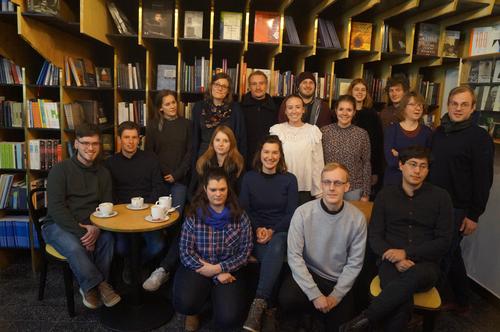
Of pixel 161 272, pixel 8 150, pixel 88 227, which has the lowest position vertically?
pixel 161 272

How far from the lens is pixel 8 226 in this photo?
302 centimetres

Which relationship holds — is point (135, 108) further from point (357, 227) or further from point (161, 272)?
point (357, 227)

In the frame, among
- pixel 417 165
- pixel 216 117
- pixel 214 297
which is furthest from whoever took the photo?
pixel 216 117

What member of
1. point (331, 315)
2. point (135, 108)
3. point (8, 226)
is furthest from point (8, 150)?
point (331, 315)

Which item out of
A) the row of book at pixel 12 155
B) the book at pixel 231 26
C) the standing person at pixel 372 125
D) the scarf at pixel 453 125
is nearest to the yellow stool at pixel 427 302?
the scarf at pixel 453 125

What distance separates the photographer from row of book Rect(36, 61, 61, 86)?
2.97 metres

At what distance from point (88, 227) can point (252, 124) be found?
58.2 inches

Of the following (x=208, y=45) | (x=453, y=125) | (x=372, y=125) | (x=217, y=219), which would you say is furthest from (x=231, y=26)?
(x=453, y=125)

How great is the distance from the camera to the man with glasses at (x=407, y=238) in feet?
6.22

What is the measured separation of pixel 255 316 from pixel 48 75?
2.49m

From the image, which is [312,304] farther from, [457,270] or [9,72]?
[9,72]

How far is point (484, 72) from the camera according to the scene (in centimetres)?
293

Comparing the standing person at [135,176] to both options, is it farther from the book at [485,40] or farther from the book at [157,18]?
the book at [485,40]

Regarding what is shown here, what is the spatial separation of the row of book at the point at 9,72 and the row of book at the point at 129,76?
0.77m
